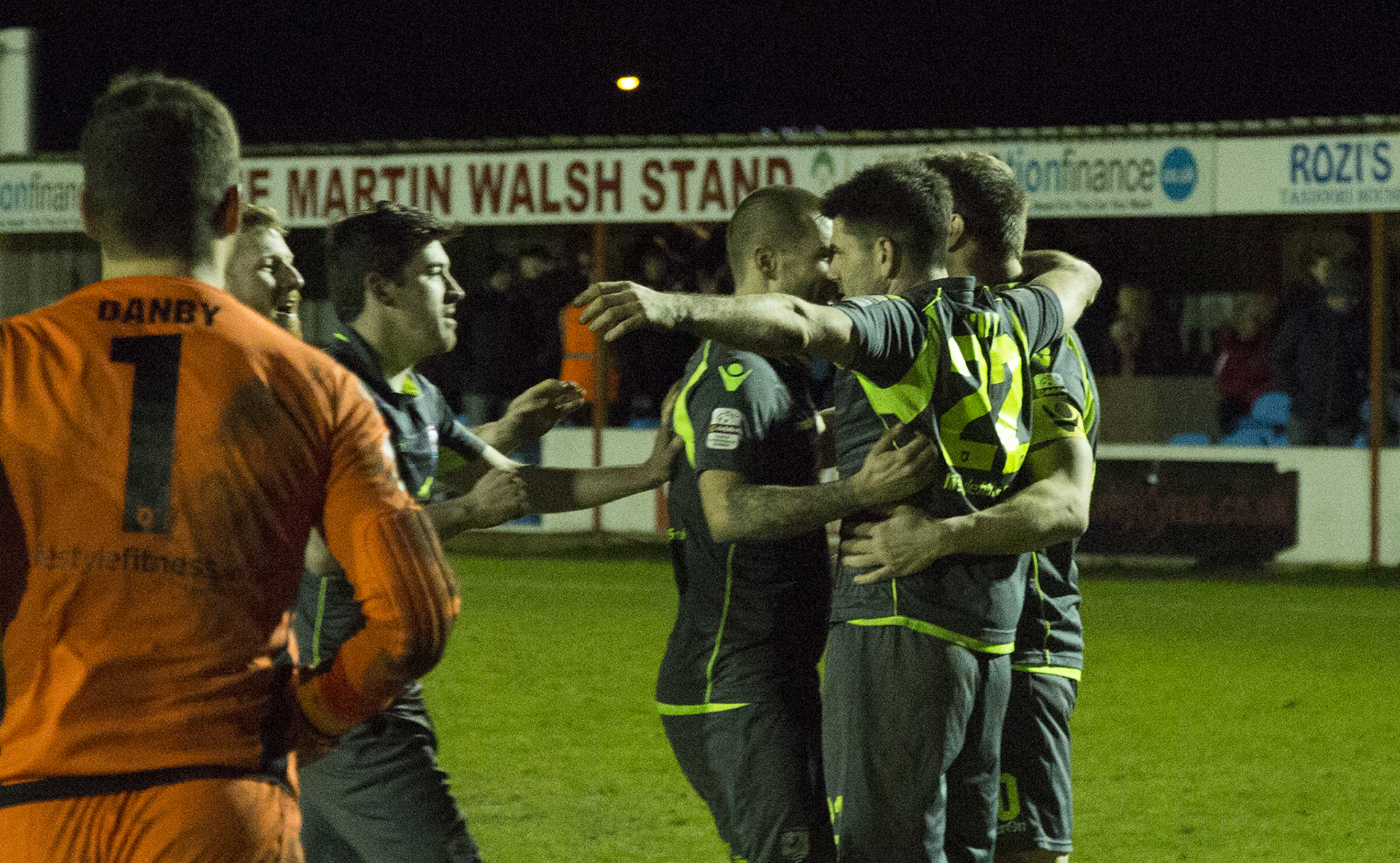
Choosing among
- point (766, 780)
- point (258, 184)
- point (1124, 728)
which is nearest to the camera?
point (766, 780)

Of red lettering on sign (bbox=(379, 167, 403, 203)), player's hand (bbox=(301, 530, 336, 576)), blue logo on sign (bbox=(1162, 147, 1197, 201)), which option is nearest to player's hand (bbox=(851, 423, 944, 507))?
player's hand (bbox=(301, 530, 336, 576))

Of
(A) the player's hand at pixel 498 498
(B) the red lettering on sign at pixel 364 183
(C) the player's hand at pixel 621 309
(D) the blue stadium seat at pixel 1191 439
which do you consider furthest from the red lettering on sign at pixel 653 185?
(C) the player's hand at pixel 621 309

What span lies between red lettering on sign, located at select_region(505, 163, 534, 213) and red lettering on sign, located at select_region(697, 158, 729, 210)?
1.59 meters

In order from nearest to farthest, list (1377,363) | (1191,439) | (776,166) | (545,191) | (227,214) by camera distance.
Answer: (227,214) → (1377,363) → (1191,439) → (776,166) → (545,191)

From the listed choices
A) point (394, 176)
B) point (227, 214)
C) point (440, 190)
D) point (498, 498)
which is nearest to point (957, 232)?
point (498, 498)

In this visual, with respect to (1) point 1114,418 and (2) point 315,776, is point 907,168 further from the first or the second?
(1) point 1114,418

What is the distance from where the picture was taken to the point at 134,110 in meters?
2.02

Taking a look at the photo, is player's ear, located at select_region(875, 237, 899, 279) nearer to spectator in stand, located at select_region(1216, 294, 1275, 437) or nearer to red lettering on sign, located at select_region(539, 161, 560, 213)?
spectator in stand, located at select_region(1216, 294, 1275, 437)

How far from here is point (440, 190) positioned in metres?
14.6

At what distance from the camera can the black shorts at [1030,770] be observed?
4016 millimetres

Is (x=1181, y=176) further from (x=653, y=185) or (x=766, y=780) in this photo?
(x=766, y=780)

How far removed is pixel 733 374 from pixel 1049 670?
1.10m

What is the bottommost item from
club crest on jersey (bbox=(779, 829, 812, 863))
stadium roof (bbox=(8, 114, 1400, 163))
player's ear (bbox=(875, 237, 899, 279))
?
club crest on jersey (bbox=(779, 829, 812, 863))

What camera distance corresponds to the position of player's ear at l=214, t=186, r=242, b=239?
81.5 inches
